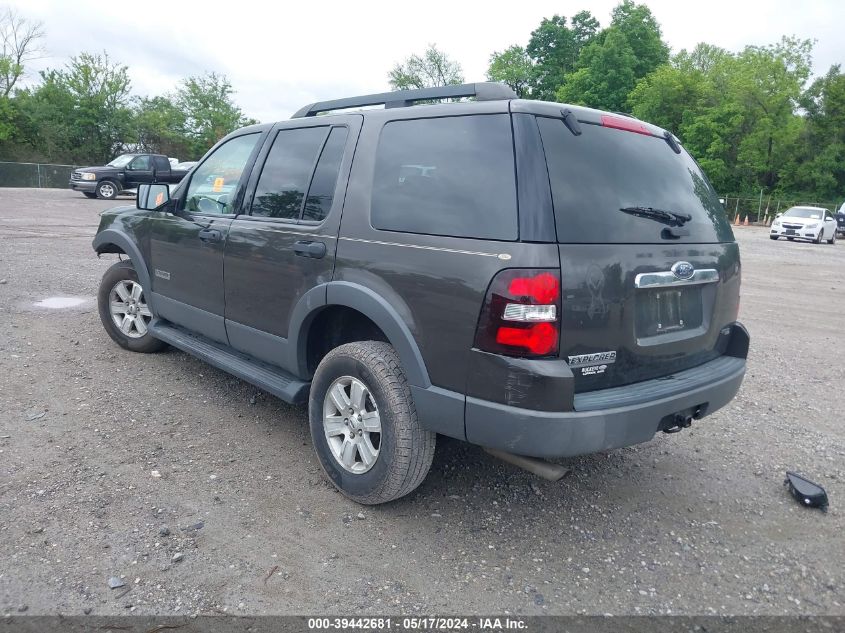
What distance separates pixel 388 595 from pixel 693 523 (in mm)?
1708

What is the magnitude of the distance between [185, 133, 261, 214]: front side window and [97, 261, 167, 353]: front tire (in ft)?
3.75

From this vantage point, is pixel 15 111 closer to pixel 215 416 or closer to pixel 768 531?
pixel 215 416

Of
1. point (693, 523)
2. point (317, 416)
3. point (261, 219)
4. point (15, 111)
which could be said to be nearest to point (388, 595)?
point (317, 416)

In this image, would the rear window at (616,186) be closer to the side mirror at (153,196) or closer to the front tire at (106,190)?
the side mirror at (153,196)

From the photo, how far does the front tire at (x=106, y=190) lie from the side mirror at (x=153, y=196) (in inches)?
933

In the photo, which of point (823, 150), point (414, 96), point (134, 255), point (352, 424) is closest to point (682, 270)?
point (414, 96)

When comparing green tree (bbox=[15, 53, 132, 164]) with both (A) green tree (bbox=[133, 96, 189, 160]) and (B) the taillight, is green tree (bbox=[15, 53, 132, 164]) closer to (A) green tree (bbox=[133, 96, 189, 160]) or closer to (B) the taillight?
(A) green tree (bbox=[133, 96, 189, 160])

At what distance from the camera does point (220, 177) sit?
454 cm

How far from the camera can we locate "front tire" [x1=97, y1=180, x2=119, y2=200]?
84.8 feet

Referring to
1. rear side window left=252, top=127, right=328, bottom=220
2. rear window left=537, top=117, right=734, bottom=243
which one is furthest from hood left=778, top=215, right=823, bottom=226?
rear side window left=252, top=127, right=328, bottom=220

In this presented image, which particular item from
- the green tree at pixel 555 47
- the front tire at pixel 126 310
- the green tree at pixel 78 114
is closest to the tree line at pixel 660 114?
the green tree at pixel 78 114

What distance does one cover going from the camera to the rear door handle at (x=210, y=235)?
424 cm

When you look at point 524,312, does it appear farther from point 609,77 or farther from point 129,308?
point 609,77

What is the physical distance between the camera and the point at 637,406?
2812 mm
